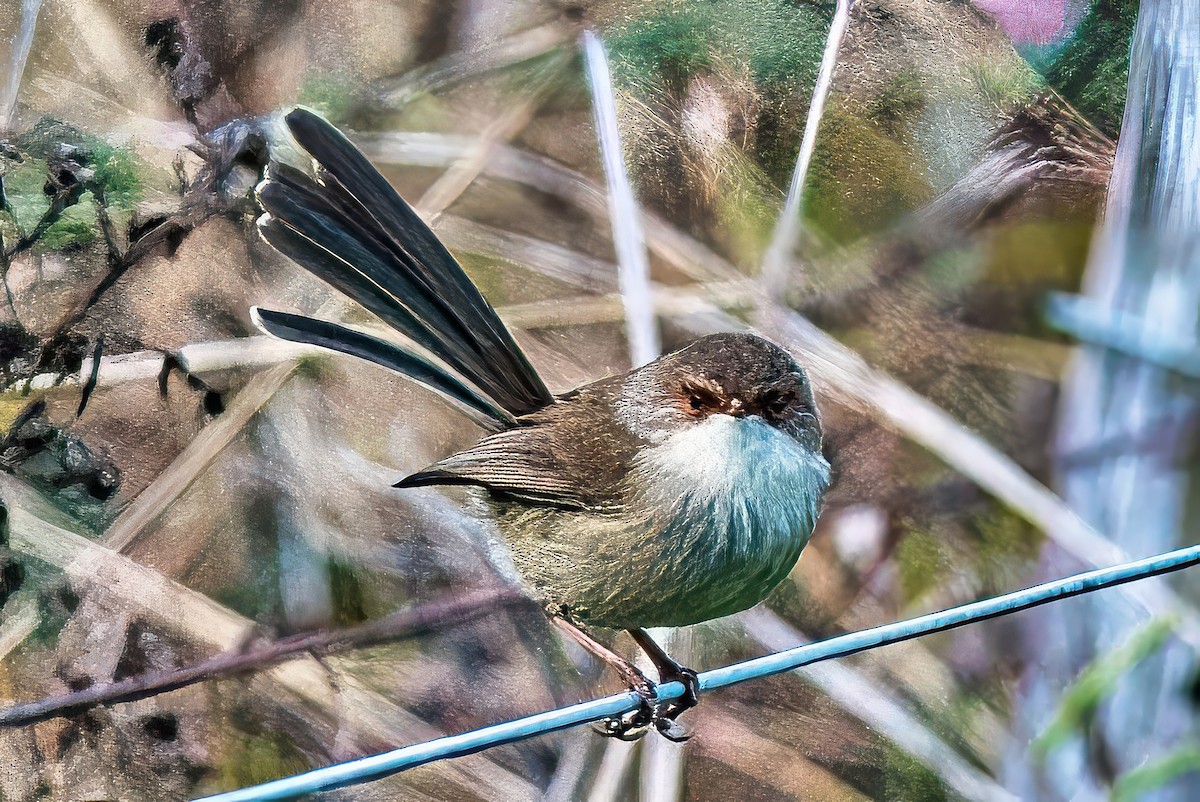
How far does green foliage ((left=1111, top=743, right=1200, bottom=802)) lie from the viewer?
1.47m

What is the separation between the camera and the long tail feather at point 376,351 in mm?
1042

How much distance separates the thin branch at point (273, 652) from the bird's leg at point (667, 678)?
172mm

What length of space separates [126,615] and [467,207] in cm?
56

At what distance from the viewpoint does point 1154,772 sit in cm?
148

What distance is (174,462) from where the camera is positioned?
1.01 m

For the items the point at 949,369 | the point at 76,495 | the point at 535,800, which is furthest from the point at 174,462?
the point at 949,369

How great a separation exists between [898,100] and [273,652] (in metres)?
1.08

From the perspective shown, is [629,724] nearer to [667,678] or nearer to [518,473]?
[667,678]

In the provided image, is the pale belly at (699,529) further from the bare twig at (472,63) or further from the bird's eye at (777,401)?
the bare twig at (472,63)

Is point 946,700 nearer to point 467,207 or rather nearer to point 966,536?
point 966,536

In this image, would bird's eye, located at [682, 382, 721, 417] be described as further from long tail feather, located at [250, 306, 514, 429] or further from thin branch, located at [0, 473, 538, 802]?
thin branch, located at [0, 473, 538, 802]

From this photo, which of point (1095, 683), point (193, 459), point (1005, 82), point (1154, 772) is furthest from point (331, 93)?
point (1154, 772)

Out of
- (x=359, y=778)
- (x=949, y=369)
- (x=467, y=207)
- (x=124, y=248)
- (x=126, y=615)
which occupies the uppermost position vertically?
(x=949, y=369)

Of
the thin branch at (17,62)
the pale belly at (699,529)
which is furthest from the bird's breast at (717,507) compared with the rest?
the thin branch at (17,62)
